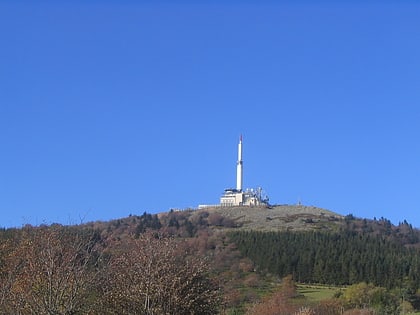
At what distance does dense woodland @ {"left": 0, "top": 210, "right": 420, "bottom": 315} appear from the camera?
22391 millimetres

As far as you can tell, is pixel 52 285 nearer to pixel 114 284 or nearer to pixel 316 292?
pixel 114 284

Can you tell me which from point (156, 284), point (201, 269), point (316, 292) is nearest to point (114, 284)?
point (156, 284)

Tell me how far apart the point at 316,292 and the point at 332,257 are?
965 inches

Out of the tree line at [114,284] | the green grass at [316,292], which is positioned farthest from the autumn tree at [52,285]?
the green grass at [316,292]

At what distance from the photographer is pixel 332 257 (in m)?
135

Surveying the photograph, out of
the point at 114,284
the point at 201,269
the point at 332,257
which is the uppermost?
the point at 332,257

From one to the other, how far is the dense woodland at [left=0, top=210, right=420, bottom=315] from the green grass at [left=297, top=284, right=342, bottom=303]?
200 cm

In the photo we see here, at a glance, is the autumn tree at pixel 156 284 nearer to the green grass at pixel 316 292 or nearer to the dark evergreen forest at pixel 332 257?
the green grass at pixel 316 292

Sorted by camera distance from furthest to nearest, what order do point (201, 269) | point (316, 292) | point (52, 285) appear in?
point (316, 292) → point (201, 269) → point (52, 285)

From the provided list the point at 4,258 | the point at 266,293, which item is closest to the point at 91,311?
the point at 4,258

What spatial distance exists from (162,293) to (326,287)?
10264cm

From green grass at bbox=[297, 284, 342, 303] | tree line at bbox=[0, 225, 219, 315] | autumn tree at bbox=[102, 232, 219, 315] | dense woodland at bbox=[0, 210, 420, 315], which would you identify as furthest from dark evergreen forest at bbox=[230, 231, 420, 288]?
tree line at bbox=[0, 225, 219, 315]

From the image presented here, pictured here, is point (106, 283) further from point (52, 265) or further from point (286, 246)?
point (286, 246)

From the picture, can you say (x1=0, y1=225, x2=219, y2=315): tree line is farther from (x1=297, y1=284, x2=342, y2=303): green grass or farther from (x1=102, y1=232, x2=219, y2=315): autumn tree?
(x1=297, y1=284, x2=342, y2=303): green grass
